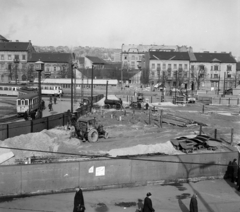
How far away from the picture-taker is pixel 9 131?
22188 mm

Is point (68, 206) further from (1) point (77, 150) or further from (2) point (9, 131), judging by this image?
(2) point (9, 131)

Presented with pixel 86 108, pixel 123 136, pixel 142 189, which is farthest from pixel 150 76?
pixel 142 189

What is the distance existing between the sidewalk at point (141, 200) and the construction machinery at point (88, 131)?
8776 millimetres

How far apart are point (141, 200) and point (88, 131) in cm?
1017

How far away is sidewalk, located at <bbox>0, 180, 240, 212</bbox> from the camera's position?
484 inches

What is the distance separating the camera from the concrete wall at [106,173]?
511 inches

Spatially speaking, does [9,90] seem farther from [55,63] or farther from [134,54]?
[134,54]

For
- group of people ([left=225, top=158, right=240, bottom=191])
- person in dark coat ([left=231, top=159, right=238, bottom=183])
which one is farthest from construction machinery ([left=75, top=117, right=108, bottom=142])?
person in dark coat ([left=231, top=159, right=238, bottom=183])

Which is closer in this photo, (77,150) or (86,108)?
(77,150)

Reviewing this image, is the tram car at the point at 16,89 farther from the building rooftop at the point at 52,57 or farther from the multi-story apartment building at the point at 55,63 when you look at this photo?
the building rooftop at the point at 52,57

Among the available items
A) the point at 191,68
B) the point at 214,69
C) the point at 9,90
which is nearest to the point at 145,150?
the point at 9,90

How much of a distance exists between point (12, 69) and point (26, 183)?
86270 millimetres

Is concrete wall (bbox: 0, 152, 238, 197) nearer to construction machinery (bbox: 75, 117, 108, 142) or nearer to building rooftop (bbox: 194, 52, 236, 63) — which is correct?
construction machinery (bbox: 75, 117, 108, 142)

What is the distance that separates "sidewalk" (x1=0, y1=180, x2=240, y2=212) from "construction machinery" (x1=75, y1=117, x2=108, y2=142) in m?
8.78
